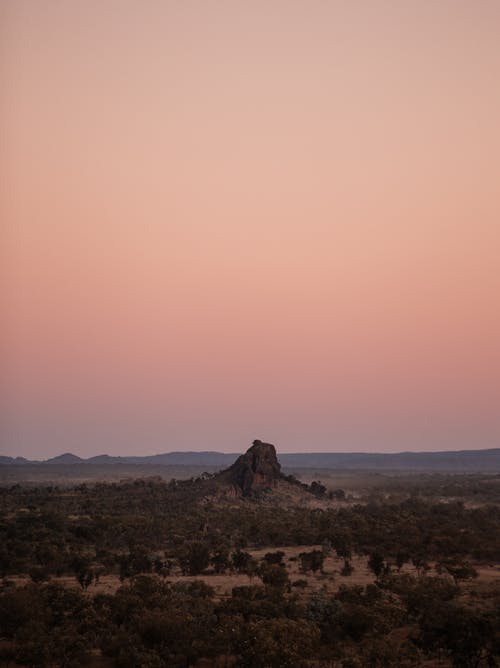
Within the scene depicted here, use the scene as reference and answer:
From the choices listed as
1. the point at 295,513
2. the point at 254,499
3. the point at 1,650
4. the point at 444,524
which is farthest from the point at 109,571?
the point at 254,499

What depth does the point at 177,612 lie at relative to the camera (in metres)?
32.7

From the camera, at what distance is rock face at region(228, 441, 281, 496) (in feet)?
390

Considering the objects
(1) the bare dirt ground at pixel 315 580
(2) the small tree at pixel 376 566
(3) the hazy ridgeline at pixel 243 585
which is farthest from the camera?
(2) the small tree at pixel 376 566

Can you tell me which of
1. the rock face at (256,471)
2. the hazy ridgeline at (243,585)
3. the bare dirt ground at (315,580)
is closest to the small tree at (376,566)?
the hazy ridgeline at (243,585)

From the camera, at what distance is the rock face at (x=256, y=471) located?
118938mm

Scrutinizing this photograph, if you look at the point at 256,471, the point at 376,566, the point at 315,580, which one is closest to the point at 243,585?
the point at 315,580

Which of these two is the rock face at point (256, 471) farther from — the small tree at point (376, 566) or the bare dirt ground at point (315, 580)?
the small tree at point (376, 566)

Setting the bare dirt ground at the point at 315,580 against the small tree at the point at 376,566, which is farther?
the small tree at the point at 376,566

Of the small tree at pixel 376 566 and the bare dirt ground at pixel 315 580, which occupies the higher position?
the small tree at pixel 376 566

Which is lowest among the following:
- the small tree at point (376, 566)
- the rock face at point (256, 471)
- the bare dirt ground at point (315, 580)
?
the bare dirt ground at point (315, 580)

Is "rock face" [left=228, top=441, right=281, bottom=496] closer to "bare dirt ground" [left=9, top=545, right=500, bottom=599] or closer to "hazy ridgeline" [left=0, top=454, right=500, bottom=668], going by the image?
"hazy ridgeline" [left=0, top=454, right=500, bottom=668]

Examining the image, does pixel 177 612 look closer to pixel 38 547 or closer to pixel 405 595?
pixel 405 595

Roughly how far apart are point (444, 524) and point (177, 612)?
4973 centimetres

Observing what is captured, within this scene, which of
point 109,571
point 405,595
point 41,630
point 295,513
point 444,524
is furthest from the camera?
point 295,513
